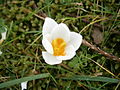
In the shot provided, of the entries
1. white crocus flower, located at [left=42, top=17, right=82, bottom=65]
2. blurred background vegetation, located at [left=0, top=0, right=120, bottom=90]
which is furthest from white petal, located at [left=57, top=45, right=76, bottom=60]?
blurred background vegetation, located at [left=0, top=0, right=120, bottom=90]

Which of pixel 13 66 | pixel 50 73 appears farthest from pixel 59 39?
pixel 13 66

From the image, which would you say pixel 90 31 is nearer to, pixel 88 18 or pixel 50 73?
pixel 88 18

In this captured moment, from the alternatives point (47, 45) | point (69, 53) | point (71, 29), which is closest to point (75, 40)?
point (69, 53)

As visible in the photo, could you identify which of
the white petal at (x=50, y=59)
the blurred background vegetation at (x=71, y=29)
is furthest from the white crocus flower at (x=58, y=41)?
the blurred background vegetation at (x=71, y=29)

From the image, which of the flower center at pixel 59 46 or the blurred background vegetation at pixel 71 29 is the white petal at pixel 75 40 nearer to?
the flower center at pixel 59 46

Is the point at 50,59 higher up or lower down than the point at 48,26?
lower down

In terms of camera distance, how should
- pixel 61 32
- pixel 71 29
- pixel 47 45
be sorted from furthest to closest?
1. pixel 71 29
2. pixel 61 32
3. pixel 47 45

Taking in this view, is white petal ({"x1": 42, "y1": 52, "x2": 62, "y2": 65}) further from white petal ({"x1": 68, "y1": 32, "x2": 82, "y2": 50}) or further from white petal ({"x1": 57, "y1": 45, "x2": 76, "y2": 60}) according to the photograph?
white petal ({"x1": 68, "y1": 32, "x2": 82, "y2": 50})

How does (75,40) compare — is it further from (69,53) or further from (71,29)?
(71,29)
